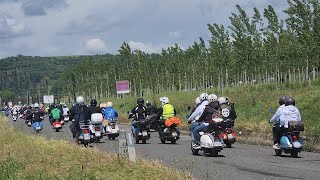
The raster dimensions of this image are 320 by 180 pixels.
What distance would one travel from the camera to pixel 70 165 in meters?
11.7

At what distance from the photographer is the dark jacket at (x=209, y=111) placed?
52.2 feet

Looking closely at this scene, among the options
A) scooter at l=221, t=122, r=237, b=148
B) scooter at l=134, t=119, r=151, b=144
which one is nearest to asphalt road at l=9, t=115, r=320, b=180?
scooter at l=221, t=122, r=237, b=148

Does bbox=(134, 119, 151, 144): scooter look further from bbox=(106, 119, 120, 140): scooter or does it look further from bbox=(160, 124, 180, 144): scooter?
bbox=(106, 119, 120, 140): scooter

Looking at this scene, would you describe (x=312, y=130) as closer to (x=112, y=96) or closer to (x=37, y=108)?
(x=37, y=108)

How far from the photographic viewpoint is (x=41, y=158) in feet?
43.5

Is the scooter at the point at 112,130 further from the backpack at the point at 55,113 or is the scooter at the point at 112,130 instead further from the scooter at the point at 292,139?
the scooter at the point at 292,139

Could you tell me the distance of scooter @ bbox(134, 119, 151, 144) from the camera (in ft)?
75.5

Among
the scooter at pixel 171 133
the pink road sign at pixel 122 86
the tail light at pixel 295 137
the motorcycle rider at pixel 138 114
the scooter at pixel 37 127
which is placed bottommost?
the scooter at pixel 37 127

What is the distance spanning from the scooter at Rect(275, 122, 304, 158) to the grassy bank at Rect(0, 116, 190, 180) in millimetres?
5757

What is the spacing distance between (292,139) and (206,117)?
9.00ft

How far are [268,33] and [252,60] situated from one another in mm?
3344

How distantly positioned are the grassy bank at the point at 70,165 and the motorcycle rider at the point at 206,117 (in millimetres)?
4030

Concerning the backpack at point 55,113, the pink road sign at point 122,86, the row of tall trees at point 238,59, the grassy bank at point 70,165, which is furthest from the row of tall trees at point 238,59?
the grassy bank at point 70,165

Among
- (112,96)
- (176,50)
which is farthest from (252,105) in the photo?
(112,96)
